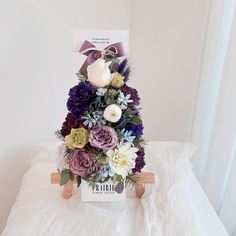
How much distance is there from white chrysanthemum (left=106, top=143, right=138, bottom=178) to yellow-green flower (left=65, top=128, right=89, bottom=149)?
2.7 inches

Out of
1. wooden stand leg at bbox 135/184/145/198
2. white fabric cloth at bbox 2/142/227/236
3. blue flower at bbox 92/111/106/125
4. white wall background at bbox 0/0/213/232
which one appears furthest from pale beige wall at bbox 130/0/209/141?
blue flower at bbox 92/111/106/125

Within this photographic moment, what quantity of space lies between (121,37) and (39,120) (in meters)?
0.57

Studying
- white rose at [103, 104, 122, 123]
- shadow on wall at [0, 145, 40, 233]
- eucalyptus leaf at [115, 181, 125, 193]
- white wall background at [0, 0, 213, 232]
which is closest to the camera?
white rose at [103, 104, 122, 123]

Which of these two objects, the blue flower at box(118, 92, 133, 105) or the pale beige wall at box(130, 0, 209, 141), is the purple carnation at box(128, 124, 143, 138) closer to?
the blue flower at box(118, 92, 133, 105)

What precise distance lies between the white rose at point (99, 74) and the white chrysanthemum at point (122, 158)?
177mm

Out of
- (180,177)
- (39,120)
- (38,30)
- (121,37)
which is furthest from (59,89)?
(180,177)

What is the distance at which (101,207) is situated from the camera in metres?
0.88

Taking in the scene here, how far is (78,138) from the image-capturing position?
78 cm

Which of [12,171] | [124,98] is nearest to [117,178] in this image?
[124,98]

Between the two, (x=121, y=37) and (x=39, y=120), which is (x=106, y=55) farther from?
(x=39, y=120)

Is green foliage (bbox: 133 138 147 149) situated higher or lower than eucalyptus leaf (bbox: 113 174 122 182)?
higher

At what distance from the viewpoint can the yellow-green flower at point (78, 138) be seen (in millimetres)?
777

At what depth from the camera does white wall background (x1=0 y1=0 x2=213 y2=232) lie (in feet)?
3.64

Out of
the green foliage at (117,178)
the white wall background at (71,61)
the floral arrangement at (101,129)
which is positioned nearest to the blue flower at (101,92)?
the floral arrangement at (101,129)
